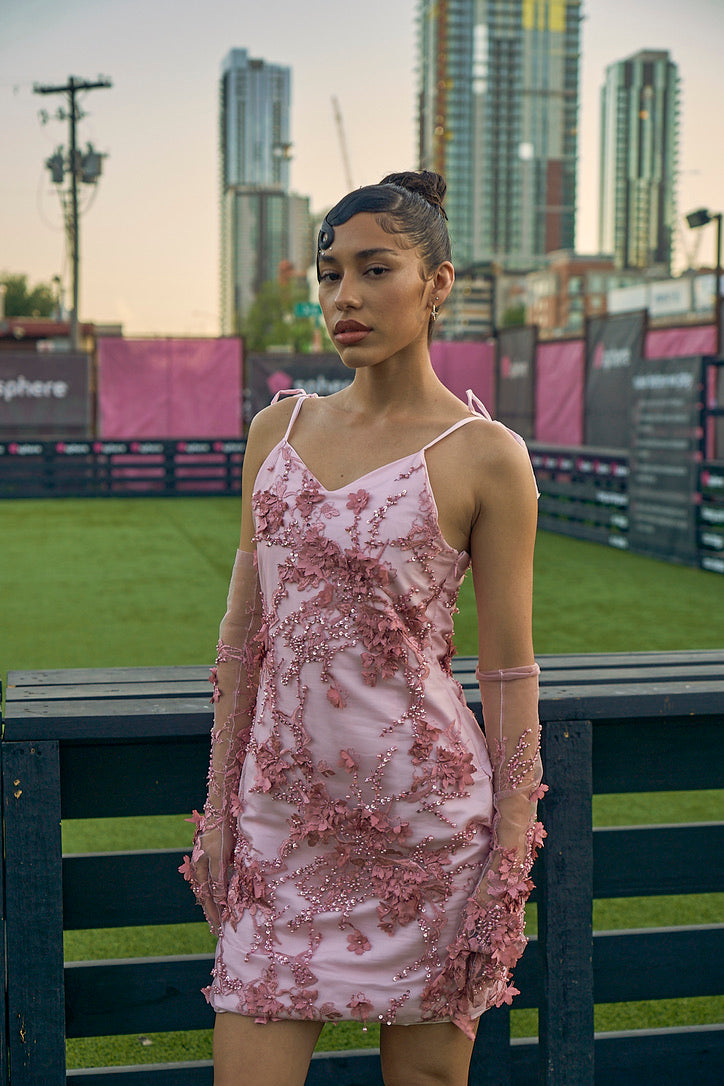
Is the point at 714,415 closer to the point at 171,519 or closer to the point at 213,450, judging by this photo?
the point at 171,519

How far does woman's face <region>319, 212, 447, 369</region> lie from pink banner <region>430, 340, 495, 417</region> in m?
23.7

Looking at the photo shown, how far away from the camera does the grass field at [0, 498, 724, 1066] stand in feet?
13.0

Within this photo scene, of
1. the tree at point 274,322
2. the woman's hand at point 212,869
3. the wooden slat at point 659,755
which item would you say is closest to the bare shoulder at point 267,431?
the woman's hand at point 212,869

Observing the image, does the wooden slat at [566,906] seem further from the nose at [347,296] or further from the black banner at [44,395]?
the black banner at [44,395]

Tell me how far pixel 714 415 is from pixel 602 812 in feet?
29.5

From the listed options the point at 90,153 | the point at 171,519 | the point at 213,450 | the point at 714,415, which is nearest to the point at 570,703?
the point at 714,415

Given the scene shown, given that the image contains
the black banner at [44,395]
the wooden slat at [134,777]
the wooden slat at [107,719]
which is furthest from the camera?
the black banner at [44,395]

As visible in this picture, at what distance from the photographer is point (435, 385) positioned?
204 centimetres

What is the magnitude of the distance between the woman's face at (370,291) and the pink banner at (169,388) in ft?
74.4

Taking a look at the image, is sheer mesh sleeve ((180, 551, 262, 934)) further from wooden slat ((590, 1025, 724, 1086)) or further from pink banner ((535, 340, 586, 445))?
pink banner ((535, 340, 586, 445))

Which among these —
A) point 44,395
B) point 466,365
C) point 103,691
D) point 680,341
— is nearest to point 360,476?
point 103,691

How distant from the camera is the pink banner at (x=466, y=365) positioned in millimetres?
25702

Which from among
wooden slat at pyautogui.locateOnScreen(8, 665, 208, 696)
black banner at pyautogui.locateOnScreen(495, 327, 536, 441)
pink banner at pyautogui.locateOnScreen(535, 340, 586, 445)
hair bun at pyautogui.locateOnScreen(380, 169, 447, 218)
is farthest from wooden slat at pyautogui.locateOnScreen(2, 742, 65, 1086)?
black banner at pyautogui.locateOnScreen(495, 327, 536, 441)

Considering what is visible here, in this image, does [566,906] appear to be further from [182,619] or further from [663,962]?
[182,619]
